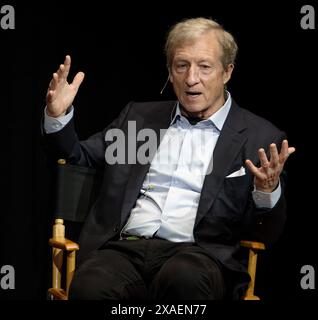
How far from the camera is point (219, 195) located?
9.73 ft

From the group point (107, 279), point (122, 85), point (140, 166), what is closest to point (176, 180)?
point (140, 166)

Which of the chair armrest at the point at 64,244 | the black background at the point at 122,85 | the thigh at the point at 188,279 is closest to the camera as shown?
the thigh at the point at 188,279

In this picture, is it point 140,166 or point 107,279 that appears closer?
point 107,279

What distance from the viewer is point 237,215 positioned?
9.82ft

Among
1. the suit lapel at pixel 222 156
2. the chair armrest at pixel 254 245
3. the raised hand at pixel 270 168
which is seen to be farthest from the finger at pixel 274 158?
the chair armrest at pixel 254 245

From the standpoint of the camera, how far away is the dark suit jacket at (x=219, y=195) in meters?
2.93

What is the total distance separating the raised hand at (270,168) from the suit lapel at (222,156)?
217mm

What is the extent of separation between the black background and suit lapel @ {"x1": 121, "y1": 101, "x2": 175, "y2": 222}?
0.68 metres

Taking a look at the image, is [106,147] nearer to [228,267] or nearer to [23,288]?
[228,267]

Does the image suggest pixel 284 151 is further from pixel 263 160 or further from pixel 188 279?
pixel 188 279

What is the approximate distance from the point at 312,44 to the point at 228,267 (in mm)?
1340

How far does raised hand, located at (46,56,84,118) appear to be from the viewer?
295 centimetres

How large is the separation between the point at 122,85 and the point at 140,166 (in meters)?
1.03

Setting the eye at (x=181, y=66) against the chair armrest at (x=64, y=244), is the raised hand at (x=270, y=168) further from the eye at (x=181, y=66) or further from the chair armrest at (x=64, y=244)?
the chair armrest at (x=64, y=244)
